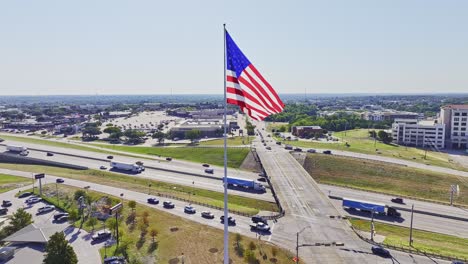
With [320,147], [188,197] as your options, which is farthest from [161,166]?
[320,147]

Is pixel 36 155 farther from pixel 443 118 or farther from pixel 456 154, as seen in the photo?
pixel 443 118

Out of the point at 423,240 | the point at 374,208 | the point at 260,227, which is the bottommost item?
the point at 423,240

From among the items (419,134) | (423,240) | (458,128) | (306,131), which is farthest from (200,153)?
(458,128)

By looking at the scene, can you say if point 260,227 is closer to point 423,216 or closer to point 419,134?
point 423,216

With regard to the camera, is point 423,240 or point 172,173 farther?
point 172,173

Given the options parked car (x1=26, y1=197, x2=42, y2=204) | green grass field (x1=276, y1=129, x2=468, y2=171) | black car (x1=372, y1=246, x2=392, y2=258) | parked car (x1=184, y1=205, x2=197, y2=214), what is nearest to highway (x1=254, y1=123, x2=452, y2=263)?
black car (x1=372, y1=246, x2=392, y2=258)

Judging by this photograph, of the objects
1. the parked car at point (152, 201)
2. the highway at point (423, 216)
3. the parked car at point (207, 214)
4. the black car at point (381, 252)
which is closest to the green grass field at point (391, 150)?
the highway at point (423, 216)

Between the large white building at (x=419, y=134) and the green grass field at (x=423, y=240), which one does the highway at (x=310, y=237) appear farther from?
the large white building at (x=419, y=134)
